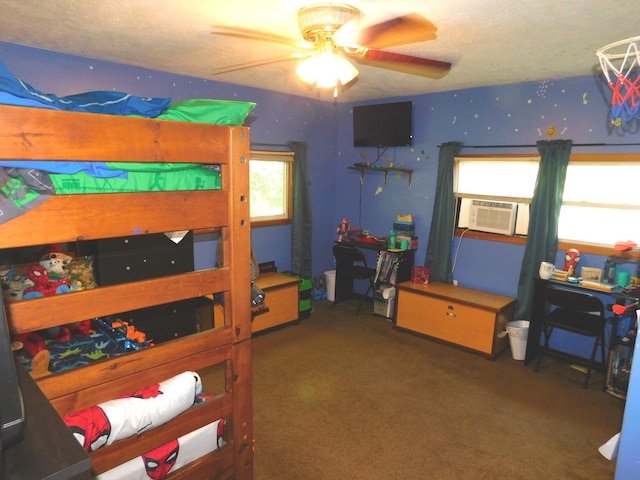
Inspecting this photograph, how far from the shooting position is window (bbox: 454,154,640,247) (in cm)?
342

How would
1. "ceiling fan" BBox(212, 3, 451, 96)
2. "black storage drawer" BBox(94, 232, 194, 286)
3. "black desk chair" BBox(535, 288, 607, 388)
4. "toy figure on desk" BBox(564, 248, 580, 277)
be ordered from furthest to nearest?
"toy figure on desk" BBox(564, 248, 580, 277) < "black desk chair" BBox(535, 288, 607, 388) < "black storage drawer" BBox(94, 232, 194, 286) < "ceiling fan" BBox(212, 3, 451, 96)

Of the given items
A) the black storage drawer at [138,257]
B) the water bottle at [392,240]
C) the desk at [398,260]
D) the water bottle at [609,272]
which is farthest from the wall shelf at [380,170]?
the black storage drawer at [138,257]

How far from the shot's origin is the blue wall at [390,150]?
3.37 metres

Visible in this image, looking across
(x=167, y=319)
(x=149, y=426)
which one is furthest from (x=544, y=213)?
(x=149, y=426)

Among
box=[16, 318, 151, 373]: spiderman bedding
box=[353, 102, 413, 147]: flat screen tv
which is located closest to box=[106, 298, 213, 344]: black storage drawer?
box=[16, 318, 151, 373]: spiderman bedding

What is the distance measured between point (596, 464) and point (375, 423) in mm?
1343

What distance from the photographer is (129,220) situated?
54.6 inches

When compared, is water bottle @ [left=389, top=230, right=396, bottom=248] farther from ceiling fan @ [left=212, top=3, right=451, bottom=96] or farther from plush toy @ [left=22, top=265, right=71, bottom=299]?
plush toy @ [left=22, top=265, right=71, bottom=299]

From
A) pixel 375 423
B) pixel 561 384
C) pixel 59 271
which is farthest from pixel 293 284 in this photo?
pixel 561 384

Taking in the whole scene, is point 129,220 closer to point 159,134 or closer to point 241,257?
point 159,134

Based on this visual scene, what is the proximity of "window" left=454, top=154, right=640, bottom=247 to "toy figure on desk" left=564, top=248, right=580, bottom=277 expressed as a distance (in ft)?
0.61

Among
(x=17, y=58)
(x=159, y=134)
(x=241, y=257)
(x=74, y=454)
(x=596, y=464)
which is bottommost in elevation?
(x=596, y=464)

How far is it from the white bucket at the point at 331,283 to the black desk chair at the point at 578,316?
2432mm

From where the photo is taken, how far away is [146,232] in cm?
142
